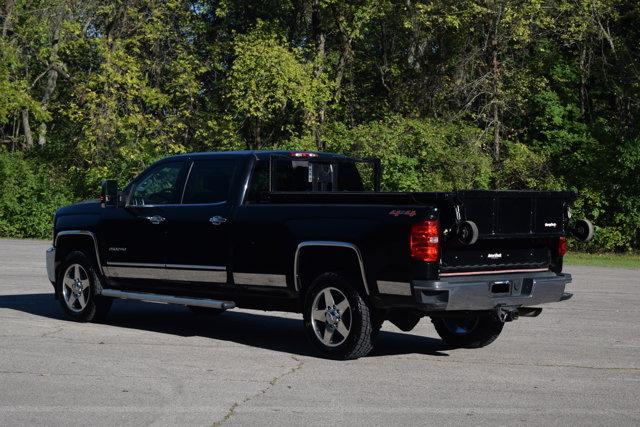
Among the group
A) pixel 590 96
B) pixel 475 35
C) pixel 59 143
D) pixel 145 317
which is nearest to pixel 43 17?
pixel 59 143

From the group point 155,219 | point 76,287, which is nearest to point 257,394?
point 155,219

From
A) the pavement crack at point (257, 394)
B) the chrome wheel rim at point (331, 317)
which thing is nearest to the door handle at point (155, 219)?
the chrome wheel rim at point (331, 317)

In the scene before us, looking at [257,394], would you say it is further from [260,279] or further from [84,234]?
[84,234]

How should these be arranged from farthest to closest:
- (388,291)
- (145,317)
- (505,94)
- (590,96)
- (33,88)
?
(33,88), (590,96), (505,94), (145,317), (388,291)

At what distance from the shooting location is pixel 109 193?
1268 cm

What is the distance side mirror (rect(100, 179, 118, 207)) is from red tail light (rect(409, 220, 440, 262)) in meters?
4.04

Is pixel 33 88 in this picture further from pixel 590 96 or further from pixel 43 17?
pixel 590 96

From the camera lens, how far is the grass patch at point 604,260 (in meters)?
25.2

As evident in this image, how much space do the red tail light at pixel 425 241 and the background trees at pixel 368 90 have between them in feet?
64.4

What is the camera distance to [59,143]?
38344mm

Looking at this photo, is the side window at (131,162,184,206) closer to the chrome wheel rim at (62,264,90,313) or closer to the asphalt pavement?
the chrome wheel rim at (62,264,90,313)

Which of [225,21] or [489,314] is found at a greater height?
[225,21]

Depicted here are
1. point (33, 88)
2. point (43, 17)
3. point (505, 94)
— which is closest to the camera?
point (505, 94)

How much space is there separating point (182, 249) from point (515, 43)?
2552 centimetres
